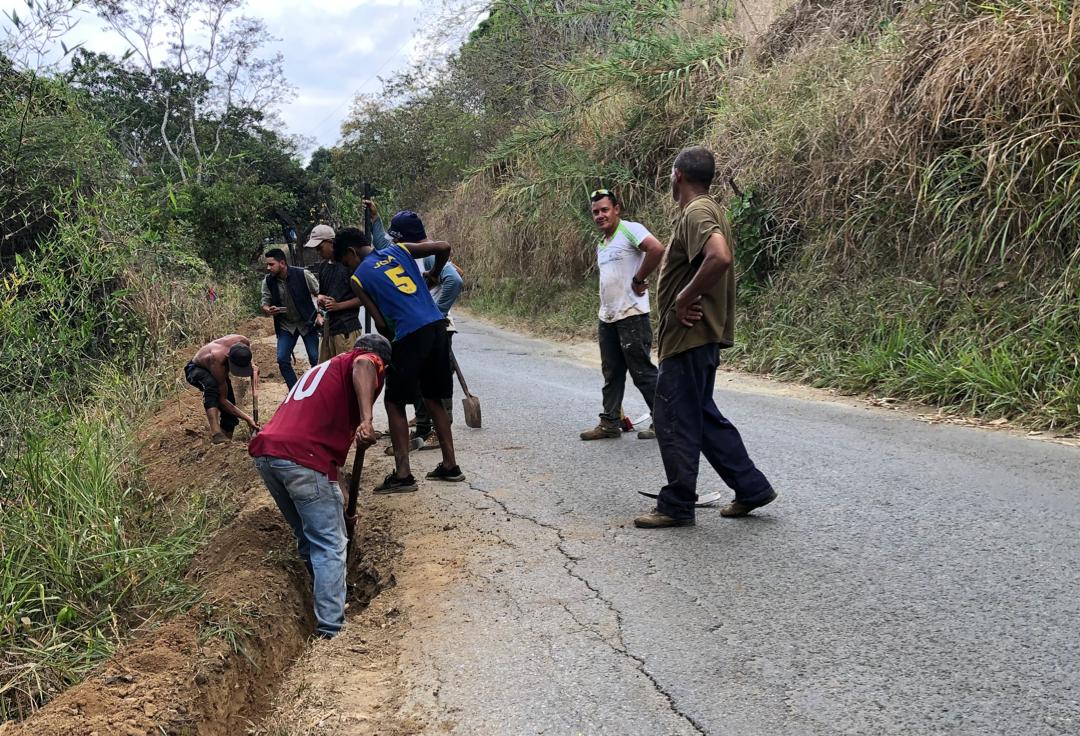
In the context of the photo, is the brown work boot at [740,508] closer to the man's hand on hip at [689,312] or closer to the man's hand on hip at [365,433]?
the man's hand on hip at [689,312]

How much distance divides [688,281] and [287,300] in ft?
16.7

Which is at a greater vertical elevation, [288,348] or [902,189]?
[902,189]

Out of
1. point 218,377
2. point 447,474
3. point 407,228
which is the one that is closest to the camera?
point 447,474

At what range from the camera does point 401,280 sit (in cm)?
575

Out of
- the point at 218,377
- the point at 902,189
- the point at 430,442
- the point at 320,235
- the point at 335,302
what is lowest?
the point at 430,442

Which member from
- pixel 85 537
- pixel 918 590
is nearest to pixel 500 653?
pixel 918 590

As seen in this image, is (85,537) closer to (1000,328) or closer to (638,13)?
(1000,328)

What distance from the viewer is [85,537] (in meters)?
4.45

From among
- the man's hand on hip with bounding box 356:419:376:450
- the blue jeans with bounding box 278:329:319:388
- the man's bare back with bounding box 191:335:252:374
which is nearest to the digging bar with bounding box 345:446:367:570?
the man's hand on hip with bounding box 356:419:376:450

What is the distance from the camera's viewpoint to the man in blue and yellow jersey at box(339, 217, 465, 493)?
570cm

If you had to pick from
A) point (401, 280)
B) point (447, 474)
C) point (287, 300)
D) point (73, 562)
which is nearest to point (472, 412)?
point (447, 474)

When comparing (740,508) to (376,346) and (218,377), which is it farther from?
(218,377)

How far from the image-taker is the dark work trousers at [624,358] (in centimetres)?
660

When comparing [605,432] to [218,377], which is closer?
[605,432]
